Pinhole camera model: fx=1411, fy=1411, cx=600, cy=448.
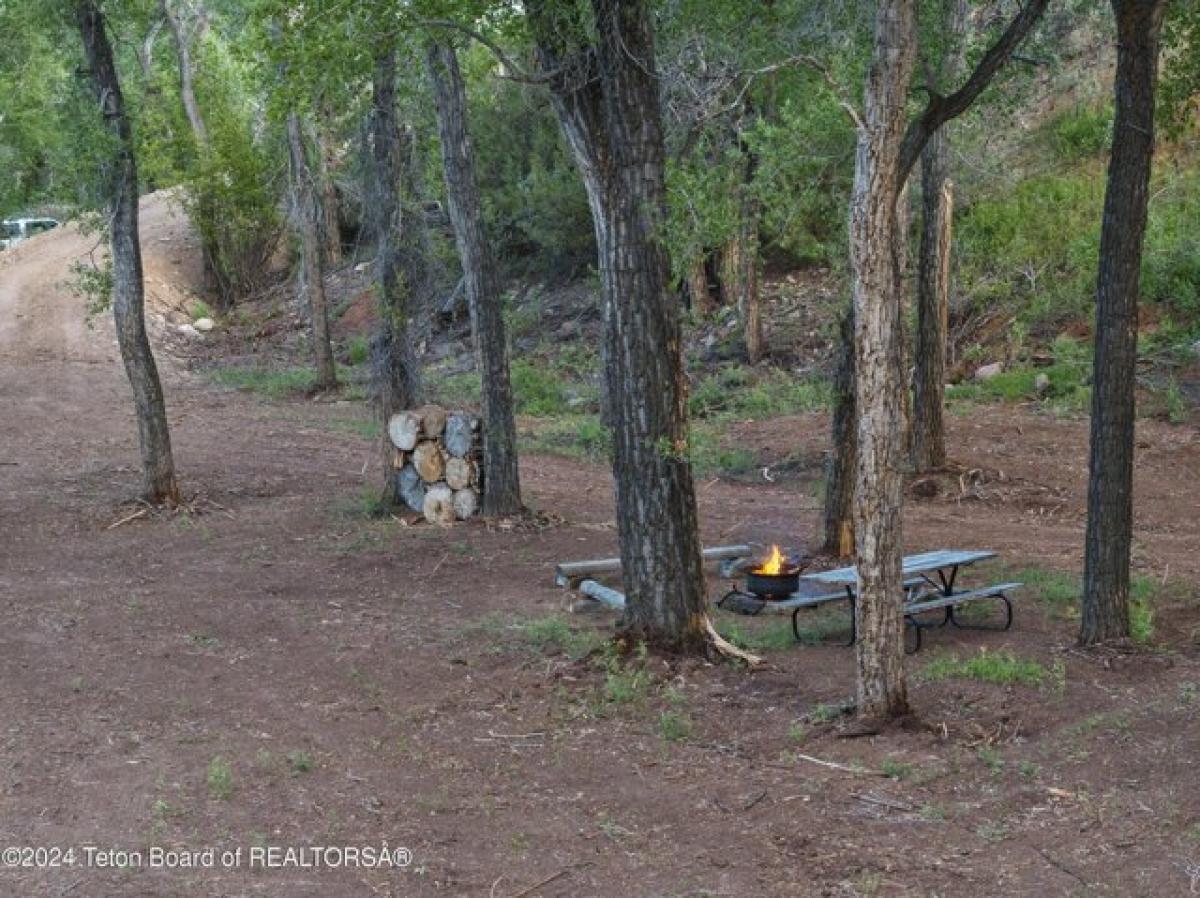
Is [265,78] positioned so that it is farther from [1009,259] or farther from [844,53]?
[1009,259]

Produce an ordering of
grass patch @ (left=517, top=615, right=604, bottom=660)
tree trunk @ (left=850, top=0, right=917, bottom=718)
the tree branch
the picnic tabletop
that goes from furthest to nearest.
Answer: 1. grass patch @ (left=517, top=615, right=604, bottom=660)
2. the picnic tabletop
3. the tree branch
4. tree trunk @ (left=850, top=0, right=917, bottom=718)

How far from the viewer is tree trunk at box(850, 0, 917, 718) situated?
690 centimetres

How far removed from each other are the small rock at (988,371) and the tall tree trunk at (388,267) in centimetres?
875

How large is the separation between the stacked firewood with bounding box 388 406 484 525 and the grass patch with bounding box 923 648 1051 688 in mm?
6640

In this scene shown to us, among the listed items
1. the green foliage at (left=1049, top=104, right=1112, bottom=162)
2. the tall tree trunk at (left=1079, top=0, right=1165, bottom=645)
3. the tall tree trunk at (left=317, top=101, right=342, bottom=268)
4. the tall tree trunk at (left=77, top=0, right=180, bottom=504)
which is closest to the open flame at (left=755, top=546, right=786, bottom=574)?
the tall tree trunk at (left=1079, top=0, right=1165, bottom=645)

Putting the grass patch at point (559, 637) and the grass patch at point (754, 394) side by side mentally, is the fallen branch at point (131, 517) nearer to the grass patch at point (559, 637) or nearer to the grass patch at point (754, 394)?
the grass patch at point (559, 637)

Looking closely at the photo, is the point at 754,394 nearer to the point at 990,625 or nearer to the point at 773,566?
the point at 773,566

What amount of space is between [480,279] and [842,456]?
13.8 feet

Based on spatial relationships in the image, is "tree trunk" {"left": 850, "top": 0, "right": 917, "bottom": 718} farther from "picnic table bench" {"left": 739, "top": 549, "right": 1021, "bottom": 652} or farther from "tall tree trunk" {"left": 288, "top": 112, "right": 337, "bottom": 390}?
"tall tree trunk" {"left": 288, "top": 112, "right": 337, "bottom": 390}

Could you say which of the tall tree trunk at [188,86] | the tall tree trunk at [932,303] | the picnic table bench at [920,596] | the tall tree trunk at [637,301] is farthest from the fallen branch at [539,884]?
the tall tree trunk at [188,86]

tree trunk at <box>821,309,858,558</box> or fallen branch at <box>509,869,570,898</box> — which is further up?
tree trunk at <box>821,309,858,558</box>

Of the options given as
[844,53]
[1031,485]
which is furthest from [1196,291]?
[844,53]

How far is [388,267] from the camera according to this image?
13906mm

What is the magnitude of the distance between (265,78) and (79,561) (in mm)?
5671
